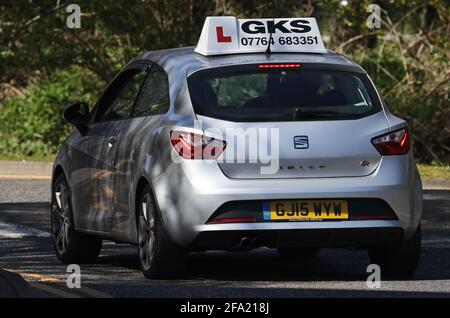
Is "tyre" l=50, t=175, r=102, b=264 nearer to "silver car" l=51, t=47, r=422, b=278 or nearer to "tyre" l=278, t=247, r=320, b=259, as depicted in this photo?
"silver car" l=51, t=47, r=422, b=278

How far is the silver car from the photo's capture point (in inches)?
387

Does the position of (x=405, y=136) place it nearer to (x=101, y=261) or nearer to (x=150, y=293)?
(x=150, y=293)

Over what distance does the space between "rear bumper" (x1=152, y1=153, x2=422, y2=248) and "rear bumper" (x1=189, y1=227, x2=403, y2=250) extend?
0.01 m

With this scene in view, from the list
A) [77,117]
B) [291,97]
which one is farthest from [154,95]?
[77,117]

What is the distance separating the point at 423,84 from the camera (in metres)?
25.0

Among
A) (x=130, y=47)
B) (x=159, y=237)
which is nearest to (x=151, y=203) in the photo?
(x=159, y=237)

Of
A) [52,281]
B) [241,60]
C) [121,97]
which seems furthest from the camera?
[121,97]

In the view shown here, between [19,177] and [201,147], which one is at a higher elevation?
[201,147]

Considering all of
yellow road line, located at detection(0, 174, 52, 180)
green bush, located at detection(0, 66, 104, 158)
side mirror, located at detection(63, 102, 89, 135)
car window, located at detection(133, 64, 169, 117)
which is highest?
car window, located at detection(133, 64, 169, 117)

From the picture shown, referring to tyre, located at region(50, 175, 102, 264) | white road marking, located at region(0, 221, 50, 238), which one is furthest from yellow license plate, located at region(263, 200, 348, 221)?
white road marking, located at region(0, 221, 50, 238)

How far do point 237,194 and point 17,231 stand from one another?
5144 mm

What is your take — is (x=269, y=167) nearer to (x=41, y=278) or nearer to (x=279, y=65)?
(x=279, y=65)

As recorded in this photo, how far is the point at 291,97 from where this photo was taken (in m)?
10.3

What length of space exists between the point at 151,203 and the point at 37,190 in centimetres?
974
